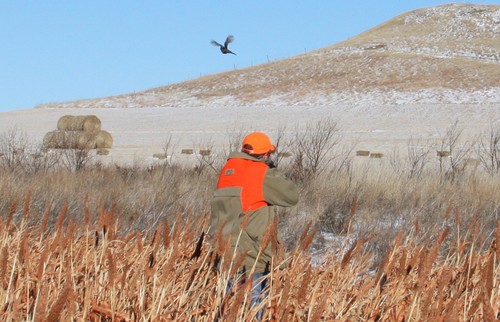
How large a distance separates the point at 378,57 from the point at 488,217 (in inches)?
2272

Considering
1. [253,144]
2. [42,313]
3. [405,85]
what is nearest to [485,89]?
[405,85]

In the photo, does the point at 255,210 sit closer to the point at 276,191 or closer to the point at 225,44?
the point at 276,191

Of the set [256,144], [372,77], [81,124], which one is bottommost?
[372,77]

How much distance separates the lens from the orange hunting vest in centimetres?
534

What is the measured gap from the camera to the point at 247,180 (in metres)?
5.39

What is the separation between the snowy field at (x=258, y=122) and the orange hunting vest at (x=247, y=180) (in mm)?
17335

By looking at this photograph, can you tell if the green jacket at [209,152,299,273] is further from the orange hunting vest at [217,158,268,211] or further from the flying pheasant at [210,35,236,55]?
the flying pheasant at [210,35,236,55]

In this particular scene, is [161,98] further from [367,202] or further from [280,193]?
[280,193]

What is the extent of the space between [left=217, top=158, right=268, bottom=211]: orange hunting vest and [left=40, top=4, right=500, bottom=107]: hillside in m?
41.4

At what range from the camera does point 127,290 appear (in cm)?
392

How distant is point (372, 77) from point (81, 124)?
3285 centimetres

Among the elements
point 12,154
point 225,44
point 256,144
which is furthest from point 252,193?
point 12,154

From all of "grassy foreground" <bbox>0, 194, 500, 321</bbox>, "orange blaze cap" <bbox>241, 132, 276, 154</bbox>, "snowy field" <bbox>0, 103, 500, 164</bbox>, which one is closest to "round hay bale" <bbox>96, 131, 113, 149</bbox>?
"snowy field" <bbox>0, 103, 500, 164</bbox>

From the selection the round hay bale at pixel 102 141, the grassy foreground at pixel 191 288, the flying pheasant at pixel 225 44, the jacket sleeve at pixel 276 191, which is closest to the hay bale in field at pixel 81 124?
the round hay bale at pixel 102 141
